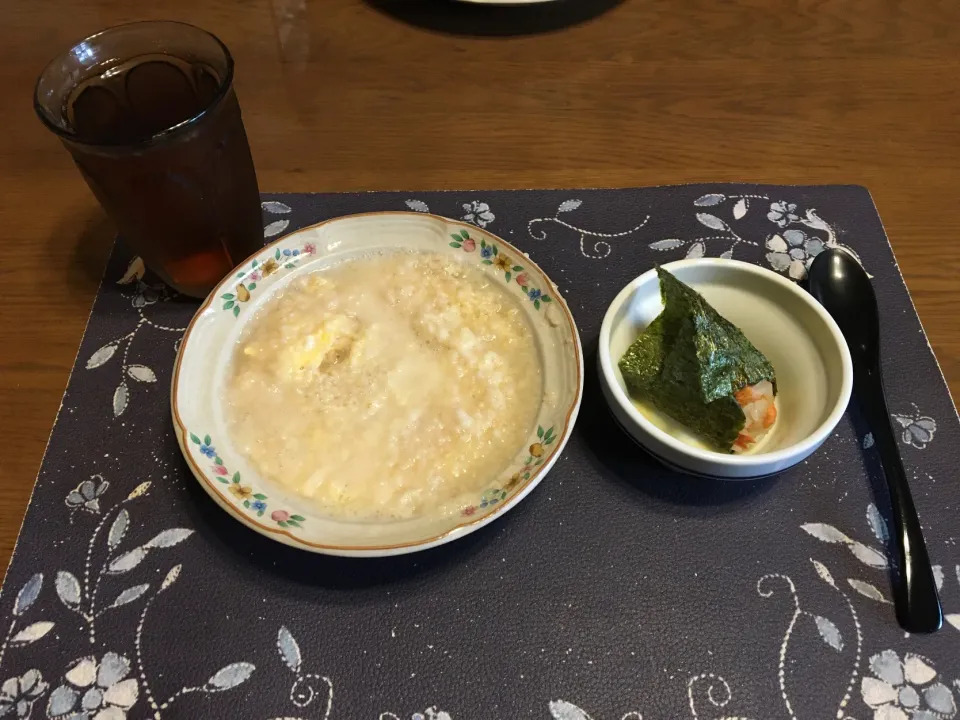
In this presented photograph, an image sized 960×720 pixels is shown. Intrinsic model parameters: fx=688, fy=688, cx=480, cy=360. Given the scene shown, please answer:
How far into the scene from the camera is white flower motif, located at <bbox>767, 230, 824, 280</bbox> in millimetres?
994

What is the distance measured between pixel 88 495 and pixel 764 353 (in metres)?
0.81

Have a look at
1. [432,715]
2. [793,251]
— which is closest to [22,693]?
[432,715]

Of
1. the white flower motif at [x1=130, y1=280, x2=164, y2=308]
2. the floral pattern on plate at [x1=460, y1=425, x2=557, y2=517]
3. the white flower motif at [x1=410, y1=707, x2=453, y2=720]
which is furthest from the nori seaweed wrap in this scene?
the white flower motif at [x1=130, y1=280, x2=164, y2=308]

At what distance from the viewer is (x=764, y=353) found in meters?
0.83

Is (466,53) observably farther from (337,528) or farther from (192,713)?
(192,713)

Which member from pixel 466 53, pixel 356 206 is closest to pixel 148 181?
pixel 356 206

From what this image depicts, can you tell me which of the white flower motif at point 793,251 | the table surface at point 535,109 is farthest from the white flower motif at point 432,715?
the white flower motif at point 793,251

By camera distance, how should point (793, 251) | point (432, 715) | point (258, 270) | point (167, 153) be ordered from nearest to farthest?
point (432, 715) < point (167, 153) < point (258, 270) < point (793, 251)

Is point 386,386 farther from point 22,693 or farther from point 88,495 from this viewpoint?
point 22,693

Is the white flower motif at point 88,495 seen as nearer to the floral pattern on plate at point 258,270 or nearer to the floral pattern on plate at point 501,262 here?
the floral pattern on plate at point 258,270

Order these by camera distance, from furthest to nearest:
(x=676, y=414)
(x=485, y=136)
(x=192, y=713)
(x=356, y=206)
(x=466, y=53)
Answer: (x=466, y=53) < (x=485, y=136) < (x=356, y=206) < (x=676, y=414) < (x=192, y=713)

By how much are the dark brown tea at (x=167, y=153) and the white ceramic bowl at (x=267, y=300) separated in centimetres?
9

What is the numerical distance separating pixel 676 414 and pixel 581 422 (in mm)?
117

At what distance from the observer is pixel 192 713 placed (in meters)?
0.65
